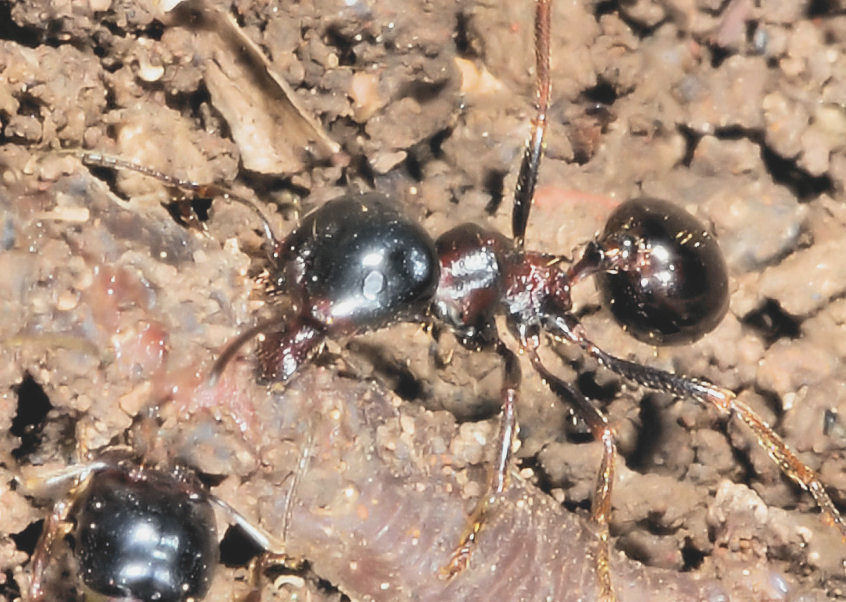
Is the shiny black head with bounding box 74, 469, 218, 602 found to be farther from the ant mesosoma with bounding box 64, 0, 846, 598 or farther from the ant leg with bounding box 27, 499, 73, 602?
the ant mesosoma with bounding box 64, 0, 846, 598

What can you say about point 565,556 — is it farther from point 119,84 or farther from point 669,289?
point 119,84

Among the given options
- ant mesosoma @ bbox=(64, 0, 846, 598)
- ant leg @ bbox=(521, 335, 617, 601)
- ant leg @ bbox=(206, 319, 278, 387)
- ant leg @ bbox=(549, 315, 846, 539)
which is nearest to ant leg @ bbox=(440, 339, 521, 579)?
ant mesosoma @ bbox=(64, 0, 846, 598)

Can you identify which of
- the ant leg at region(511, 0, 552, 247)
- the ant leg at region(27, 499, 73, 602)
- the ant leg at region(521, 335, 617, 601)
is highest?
the ant leg at region(511, 0, 552, 247)

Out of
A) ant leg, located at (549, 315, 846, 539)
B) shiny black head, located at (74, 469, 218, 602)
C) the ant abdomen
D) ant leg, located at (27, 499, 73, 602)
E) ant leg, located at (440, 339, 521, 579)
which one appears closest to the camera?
shiny black head, located at (74, 469, 218, 602)

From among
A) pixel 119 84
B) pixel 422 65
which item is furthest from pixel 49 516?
pixel 422 65

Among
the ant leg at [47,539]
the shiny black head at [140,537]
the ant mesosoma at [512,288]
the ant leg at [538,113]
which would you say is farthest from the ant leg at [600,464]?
the ant leg at [47,539]

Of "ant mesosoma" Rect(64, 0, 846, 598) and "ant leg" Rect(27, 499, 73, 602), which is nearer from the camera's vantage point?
"ant leg" Rect(27, 499, 73, 602)

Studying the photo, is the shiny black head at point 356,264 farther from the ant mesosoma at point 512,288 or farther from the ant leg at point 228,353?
the ant leg at point 228,353
